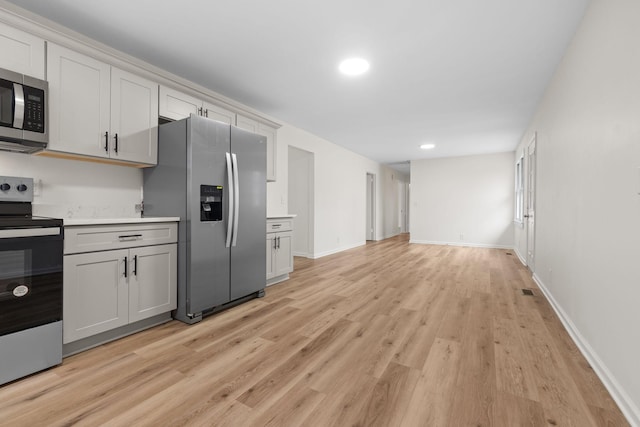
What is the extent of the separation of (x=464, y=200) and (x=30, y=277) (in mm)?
8341

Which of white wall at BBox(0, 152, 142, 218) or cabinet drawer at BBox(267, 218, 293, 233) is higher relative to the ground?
white wall at BBox(0, 152, 142, 218)

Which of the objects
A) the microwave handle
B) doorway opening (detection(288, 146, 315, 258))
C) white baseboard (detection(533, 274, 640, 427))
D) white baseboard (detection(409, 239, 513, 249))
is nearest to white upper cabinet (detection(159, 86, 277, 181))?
the microwave handle

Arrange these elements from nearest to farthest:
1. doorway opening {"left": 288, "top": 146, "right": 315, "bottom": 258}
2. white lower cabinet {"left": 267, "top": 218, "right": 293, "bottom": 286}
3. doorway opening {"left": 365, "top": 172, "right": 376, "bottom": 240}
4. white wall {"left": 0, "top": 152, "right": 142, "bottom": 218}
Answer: white wall {"left": 0, "top": 152, "right": 142, "bottom": 218}, white lower cabinet {"left": 267, "top": 218, "right": 293, "bottom": 286}, doorway opening {"left": 288, "top": 146, "right": 315, "bottom": 258}, doorway opening {"left": 365, "top": 172, "right": 376, "bottom": 240}

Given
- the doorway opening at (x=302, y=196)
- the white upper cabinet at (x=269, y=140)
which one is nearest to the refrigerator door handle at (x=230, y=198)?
the white upper cabinet at (x=269, y=140)

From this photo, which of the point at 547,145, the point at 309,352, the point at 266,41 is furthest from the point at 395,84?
the point at 309,352

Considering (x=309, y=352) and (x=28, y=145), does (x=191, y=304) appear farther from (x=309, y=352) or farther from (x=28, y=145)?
(x=28, y=145)

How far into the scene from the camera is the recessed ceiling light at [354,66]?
288 cm

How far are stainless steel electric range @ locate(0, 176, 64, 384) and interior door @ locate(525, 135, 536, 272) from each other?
5.32m

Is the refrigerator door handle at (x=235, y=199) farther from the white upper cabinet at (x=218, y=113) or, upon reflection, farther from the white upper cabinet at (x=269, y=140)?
the white upper cabinet at (x=269, y=140)

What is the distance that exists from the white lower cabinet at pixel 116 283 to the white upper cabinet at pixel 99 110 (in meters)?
0.70

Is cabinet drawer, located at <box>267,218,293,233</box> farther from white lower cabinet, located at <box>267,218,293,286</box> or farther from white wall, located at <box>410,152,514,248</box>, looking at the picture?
white wall, located at <box>410,152,514,248</box>

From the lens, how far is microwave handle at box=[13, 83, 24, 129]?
190 centimetres

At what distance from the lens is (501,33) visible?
2.43 meters

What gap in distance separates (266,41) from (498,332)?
3.19 metres
